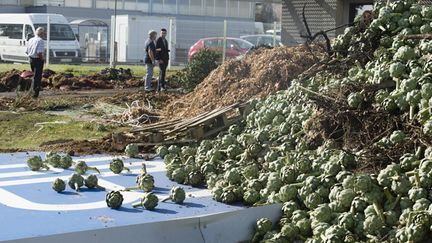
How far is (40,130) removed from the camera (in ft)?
44.2

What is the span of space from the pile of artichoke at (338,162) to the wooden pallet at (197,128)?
0.85 feet

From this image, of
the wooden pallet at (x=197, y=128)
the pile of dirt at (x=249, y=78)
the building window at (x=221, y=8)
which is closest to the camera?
the wooden pallet at (x=197, y=128)

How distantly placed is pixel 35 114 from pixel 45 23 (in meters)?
25.4

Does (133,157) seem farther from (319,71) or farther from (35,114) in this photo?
(35,114)

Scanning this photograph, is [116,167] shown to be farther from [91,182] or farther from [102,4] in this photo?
[102,4]

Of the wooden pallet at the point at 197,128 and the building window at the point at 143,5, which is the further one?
the building window at the point at 143,5

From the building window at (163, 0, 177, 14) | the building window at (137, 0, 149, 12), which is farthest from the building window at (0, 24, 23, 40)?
the building window at (163, 0, 177, 14)

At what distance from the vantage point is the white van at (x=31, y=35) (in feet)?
130

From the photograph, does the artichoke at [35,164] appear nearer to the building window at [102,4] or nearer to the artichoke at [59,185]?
the artichoke at [59,185]

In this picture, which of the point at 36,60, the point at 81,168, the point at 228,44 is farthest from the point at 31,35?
the point at 81,168

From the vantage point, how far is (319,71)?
8.24 metres

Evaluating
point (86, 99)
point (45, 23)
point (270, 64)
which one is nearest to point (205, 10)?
point (45, 23)

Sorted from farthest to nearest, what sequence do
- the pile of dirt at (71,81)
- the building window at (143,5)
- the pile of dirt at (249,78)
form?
the building window at (143,5) < the pile of dirt at (71,81) < the pile of dirt at (249,78)

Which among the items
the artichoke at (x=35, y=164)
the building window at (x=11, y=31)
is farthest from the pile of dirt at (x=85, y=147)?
the building window at (x=11, y=31)
